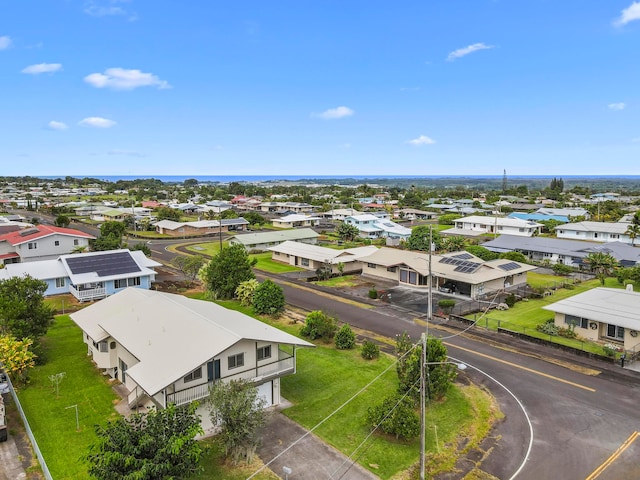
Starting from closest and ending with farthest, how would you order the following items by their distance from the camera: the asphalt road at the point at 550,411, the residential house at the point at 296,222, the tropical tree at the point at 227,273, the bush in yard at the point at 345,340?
the asphalt road at the point at 550,411
the bush in yard at the point at 345,340
the tropical tree at the point at 227,273
the residential house at the point at 296,222

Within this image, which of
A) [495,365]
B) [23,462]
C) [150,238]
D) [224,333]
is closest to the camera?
[23,462]

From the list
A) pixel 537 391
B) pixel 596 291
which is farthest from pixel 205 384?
pixel 596 291

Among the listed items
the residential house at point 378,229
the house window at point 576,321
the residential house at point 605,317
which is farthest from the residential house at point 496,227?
the house window at point 576,321

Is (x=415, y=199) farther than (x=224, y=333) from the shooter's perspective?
Yes

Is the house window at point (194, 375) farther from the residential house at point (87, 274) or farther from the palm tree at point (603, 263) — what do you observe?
the palm tree at point (603, 263)

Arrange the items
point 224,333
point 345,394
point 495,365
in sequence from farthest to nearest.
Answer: point 495,365 < point 345,394 < point 224,333

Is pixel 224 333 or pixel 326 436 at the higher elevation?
pixel 224 333

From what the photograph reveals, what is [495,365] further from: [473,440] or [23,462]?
[23,462]

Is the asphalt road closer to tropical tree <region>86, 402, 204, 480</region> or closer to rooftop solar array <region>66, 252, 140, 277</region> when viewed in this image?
tropical tree <region>86, 402, 204, 480</region>
